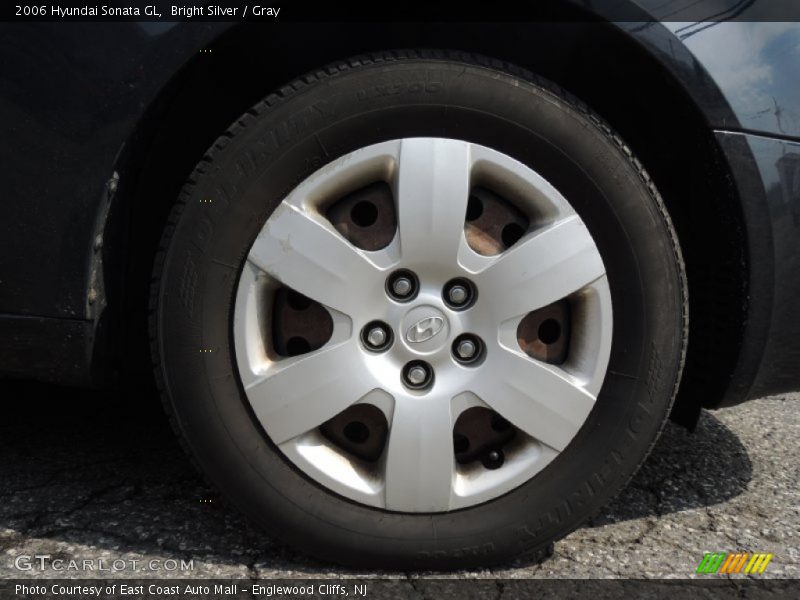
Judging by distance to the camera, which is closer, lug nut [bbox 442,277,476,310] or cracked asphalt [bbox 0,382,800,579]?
lug nut [bbox 442,277,476,310]

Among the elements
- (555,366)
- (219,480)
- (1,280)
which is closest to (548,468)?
(555,366)

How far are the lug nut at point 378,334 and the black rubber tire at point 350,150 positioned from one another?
25 cm

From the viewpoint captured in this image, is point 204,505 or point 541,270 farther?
point 204,505

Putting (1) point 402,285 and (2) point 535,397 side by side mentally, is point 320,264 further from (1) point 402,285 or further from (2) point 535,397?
(2) point 535,397

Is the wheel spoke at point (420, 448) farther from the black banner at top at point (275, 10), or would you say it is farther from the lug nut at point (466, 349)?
the black banner at top at point (275, 10)

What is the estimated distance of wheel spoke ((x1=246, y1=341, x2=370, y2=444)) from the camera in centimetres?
151

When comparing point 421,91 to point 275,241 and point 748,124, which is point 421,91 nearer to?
point 275,241

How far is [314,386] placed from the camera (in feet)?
4.98

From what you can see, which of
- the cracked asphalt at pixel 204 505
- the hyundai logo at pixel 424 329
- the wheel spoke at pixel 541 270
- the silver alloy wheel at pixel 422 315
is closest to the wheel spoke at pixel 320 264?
the silver alloy wheel at pixel 422 315

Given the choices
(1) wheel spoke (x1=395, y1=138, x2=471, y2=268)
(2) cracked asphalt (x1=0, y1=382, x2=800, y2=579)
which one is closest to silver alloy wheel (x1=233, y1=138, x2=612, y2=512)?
(1) wheel spoke (x1=395, y1=138, x2=471, y2=268)

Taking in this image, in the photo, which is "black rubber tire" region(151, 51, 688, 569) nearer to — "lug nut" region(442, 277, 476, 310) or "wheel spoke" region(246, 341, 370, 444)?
"wheel spoke" region(246, 341, 370, 444)

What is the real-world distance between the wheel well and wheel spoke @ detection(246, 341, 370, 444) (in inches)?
15.2

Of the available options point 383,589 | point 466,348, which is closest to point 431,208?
point 466,348

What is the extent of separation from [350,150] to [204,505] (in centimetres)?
82
